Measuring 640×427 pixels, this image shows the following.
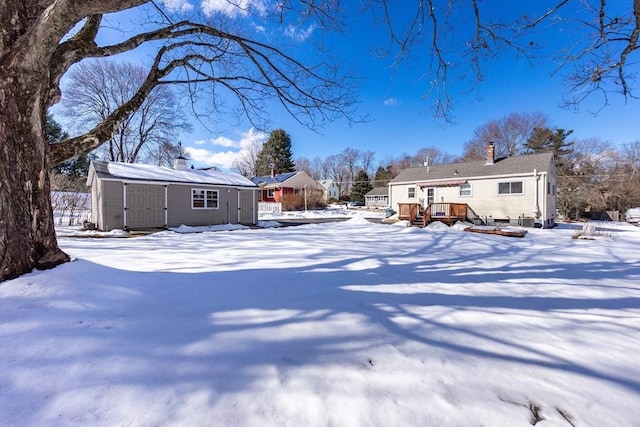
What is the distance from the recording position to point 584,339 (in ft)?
7.04

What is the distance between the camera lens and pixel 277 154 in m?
42.4

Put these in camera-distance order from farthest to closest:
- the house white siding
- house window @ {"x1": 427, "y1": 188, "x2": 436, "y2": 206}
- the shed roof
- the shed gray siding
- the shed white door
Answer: house window @ {"x1": 427, "y1": 188, "x2": 436, "y2": 206}, the shed roof, the house white siding, the shed gray siding, the shed white door

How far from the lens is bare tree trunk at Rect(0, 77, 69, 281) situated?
2.71 m

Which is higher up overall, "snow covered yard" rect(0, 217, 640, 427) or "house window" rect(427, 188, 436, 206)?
"house window" rect(427, 188, 436, 206)

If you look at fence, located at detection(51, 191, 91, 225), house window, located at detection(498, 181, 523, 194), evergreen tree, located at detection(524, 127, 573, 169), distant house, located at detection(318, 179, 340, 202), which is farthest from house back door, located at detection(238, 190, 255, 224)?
distant house, located at detection(318, 179, 340, 202)

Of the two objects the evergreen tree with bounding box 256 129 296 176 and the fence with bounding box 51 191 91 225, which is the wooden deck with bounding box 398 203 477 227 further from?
the evergreen tree with bounding box 256 129 296 176

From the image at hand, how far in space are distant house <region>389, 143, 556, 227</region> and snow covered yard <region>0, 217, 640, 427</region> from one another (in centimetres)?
1364

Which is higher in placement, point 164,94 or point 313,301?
point 164,94

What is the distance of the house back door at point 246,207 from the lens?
16141 mm

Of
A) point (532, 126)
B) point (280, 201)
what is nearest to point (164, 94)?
point (280, 201)

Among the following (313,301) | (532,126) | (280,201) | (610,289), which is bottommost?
(610,289)

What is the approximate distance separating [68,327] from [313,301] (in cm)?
184

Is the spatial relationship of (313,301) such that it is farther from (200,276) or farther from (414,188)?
(414,188)

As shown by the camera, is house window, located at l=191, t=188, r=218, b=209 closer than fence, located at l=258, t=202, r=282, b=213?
Yes
